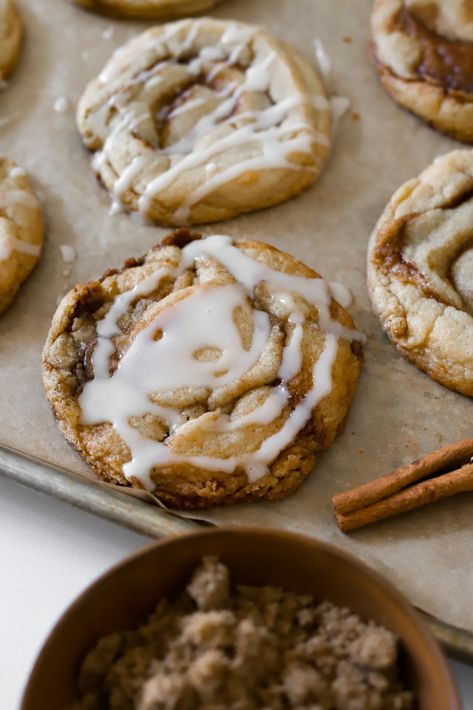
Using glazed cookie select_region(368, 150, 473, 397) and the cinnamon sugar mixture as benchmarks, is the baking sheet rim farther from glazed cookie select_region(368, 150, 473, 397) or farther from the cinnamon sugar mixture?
glazed cookie select_region(368, 150, 473, 397)

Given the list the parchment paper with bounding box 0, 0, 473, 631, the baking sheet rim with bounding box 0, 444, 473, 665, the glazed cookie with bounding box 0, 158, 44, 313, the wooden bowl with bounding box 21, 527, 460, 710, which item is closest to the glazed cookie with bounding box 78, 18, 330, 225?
the parchment paper with bounding box 0, 0, 473, 631

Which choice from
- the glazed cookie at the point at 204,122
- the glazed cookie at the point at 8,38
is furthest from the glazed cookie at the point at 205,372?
the glazed cookie at the point at 8,38

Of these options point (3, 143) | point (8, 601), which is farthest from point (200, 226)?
point (8, 601)

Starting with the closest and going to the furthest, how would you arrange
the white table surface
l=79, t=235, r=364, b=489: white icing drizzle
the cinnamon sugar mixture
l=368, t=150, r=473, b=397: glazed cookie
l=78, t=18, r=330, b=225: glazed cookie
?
1. the cinnamon sugar mixture
2. the white table surface
3. l=79, t=235, r=364, b=489: white icing drizzle
4. l=368, t=150, r=473, b=397: glazed cookie
5. l=78, t=18, r=330, b=225: glazed cookie

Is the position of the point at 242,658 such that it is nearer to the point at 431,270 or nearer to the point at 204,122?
the point at 431,270

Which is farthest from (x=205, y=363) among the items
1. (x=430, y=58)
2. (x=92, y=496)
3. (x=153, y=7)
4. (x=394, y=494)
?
(x=153, y=7)

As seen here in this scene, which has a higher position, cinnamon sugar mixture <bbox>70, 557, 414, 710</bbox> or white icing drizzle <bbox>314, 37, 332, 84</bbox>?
white icing drizzle <bbox>314, 37, 332, 84</bbox>

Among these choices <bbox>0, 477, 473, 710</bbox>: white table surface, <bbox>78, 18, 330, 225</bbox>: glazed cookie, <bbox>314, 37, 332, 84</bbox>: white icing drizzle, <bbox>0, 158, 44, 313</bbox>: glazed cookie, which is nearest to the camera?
<bbox>0, 477, 473, 710</bbox>: white table surface
